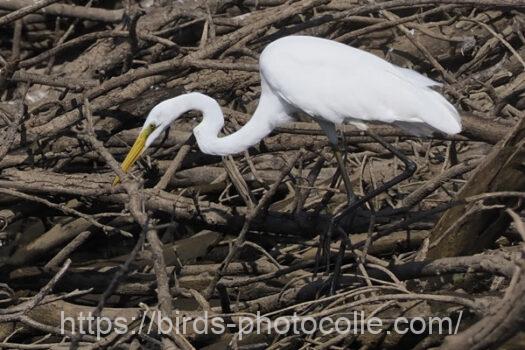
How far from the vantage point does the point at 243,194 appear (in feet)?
15.8

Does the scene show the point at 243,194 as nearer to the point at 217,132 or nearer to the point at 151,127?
the point at 217,132

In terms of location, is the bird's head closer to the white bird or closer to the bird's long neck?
the white bird

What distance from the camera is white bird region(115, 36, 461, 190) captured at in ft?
15.7

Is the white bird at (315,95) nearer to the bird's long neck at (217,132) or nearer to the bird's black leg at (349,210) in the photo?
the bird's long neck at (217,132)

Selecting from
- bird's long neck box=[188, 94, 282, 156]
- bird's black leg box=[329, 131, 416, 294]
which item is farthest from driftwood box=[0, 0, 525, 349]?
bird's long neck box=[188, 94, 282, 156]

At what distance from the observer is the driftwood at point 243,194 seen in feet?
14.1

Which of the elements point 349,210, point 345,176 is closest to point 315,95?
point 345,176

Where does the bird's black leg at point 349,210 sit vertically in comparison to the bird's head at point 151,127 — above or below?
below

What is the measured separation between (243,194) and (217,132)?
329 mm

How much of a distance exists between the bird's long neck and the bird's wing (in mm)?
192

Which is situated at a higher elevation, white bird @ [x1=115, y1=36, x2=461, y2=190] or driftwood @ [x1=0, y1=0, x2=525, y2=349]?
white bird @ [x1=115, y1=36, x2=461, y2=190]

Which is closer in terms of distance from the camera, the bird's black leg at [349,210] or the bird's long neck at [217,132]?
the bird's black leg at [349,210]

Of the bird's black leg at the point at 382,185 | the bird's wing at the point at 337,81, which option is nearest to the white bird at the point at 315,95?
the bird's wing at the point at 337,81

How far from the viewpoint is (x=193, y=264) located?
18.6 feet
